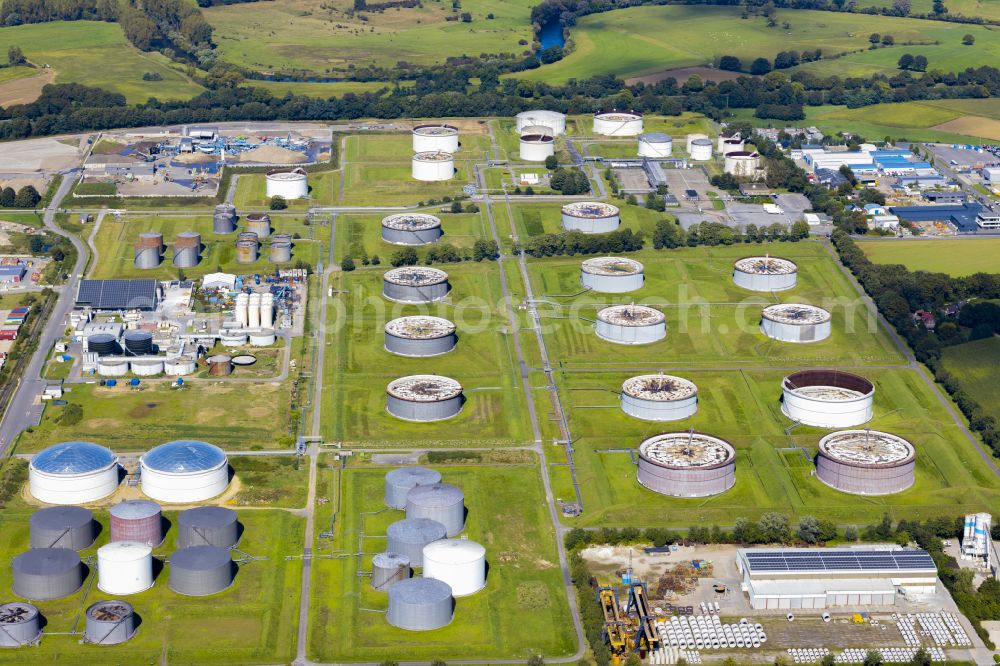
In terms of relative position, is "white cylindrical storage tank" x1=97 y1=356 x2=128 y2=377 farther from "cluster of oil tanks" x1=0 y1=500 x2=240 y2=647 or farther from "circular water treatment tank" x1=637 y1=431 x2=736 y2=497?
"circular water treatment tank" x1=637 y1=431 x2=736 y2=497

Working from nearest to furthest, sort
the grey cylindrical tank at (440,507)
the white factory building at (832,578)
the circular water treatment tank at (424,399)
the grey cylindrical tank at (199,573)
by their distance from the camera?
the grey cylindrical tank at (199,573)
the white factory building at (832,578)
the grey cylindrical tank at (440,507)
the circular water treatment tank at (424,399)

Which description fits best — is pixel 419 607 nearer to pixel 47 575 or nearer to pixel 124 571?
pixel 124 571

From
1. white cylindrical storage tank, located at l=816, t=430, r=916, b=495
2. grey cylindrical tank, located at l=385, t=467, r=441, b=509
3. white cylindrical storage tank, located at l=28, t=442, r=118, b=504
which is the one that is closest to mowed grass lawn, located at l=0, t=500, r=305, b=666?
white cylindrical storage tank, located at l=28, t=442, r=118, b=504

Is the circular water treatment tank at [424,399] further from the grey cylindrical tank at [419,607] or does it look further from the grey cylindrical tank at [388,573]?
the grey cylindrical tank at [419,607]

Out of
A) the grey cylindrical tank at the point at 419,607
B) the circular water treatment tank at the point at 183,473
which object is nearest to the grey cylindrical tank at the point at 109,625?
the grey cylindrical tank at the point at 419,607

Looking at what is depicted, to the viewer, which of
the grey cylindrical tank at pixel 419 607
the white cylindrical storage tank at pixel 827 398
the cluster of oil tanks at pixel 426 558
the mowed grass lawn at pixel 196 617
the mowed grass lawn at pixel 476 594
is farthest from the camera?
the white cylindrical storage tank at pixel 827 398

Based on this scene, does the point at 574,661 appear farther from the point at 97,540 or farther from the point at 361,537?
the point at 97,540
